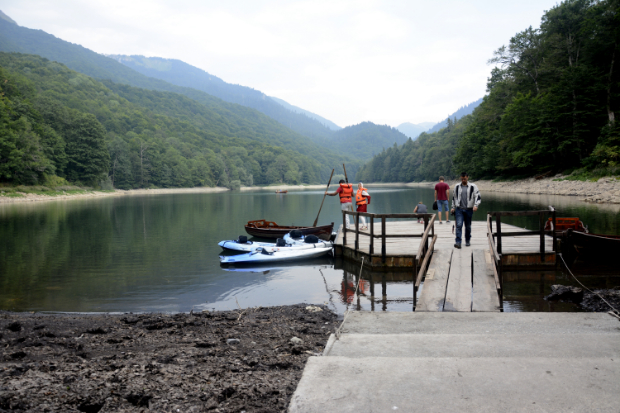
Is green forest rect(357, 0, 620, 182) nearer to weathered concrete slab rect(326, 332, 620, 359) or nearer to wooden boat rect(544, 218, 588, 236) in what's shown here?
wooden boat rect(544, 218, 588, 236)

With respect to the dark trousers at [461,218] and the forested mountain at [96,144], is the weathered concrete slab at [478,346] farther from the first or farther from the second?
the forested mountain at [96,144]

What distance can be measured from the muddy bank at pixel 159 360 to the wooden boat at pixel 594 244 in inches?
371

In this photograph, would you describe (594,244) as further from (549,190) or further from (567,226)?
(549,190)

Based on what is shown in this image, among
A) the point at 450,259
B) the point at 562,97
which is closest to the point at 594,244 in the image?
the point at 450,259

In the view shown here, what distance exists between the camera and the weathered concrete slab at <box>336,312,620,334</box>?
517cm

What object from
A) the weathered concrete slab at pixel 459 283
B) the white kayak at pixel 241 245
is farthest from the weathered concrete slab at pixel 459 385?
the white kayak at pixel 241 245

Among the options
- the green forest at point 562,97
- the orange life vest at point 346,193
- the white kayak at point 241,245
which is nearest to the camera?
the white kayak at point 241,245

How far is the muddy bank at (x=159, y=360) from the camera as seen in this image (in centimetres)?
338

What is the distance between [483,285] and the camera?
8289 mm

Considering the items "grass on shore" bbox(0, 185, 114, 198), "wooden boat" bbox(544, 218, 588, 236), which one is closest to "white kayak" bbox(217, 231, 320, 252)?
"wooden boat" bbox(544, 218, 588, 236)

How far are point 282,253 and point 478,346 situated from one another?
1066 cm

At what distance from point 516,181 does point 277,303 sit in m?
58.3

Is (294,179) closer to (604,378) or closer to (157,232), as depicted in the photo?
(157,232)

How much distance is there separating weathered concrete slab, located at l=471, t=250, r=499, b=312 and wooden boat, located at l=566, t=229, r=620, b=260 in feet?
14.7
